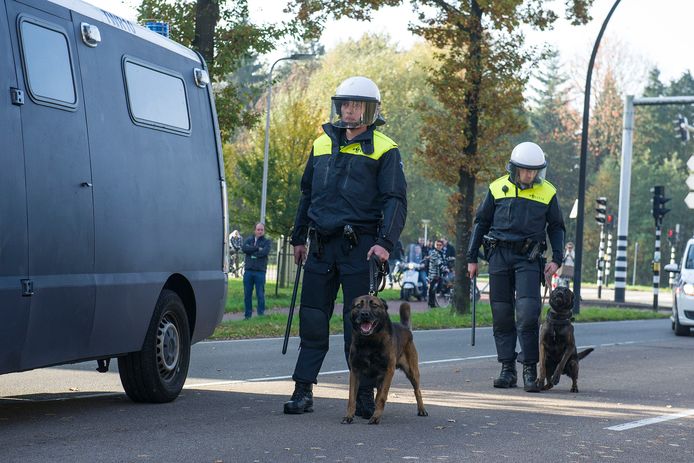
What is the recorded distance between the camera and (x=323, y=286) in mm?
8484

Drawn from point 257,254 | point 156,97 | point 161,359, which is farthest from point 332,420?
point 257,254

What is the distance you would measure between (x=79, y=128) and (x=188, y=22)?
12725mm

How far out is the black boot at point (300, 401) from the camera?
27.9 feet

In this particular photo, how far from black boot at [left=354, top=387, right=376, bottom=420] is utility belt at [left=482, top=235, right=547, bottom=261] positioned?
312 centimetres

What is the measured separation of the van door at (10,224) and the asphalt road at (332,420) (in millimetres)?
574

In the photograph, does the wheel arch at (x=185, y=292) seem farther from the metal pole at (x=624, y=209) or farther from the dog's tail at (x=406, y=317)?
the metal pole at (x=624, y=209)

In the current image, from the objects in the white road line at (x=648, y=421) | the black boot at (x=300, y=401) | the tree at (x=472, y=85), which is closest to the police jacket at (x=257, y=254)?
the tree at (x=472, y=85)

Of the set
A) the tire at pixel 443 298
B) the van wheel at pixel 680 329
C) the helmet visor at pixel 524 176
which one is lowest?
the tire at pixel 443 298

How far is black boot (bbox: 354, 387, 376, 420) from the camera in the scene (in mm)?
8344

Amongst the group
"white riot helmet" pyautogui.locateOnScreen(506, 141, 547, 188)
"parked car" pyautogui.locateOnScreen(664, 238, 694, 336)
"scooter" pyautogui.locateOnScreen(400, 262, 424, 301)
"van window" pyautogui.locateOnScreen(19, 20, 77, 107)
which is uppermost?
"van window" pyautogui.locateOnScreen(19, 20, 77, 107)

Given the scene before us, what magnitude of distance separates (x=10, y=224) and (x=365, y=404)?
268 centimetres

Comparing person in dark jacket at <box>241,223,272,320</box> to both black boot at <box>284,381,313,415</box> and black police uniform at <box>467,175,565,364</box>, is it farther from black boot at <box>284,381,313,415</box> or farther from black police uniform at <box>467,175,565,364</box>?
black boot at <box>284,381,313,415</box>

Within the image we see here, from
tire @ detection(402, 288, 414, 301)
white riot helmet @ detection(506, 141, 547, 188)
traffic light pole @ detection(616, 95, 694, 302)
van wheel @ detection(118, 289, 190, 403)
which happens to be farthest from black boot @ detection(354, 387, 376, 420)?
traffic light pole @ detection(616, 95, 694, 302)

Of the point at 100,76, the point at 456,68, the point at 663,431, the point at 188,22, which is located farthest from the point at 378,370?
the point at 456,68
